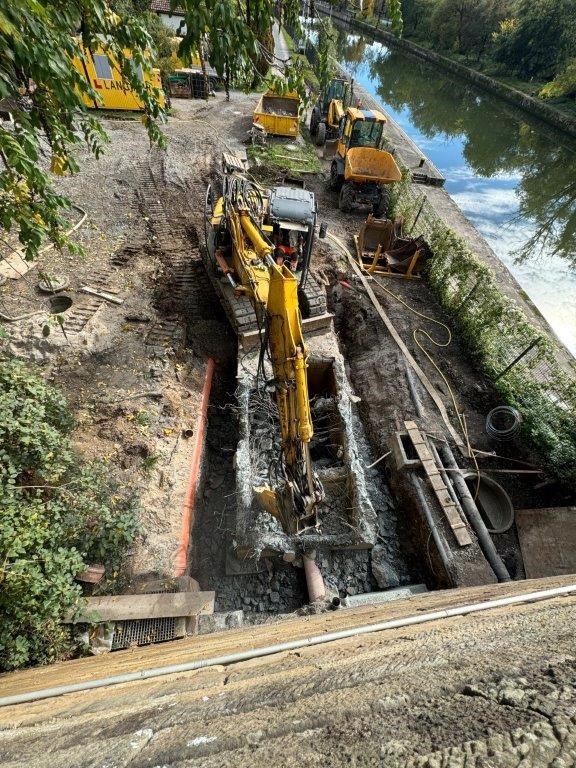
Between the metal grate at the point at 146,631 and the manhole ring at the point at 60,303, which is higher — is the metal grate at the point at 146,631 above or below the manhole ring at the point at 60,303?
above

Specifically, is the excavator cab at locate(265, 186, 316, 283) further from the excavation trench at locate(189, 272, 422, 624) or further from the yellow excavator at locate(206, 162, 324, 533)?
the excavation trench at locate(189, 272, 422, 624)

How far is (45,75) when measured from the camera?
91.7 inches

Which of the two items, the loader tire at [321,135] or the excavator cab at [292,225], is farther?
the loader tire at [321,135]

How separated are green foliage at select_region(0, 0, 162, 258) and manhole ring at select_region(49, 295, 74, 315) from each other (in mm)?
4962

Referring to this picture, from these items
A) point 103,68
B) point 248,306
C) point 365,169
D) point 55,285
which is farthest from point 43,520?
point 103,68

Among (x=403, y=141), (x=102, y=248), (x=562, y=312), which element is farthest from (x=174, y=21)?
(x=562, y=312)

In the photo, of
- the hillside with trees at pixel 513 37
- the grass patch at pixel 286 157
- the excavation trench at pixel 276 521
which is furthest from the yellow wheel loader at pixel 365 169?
the hillside with trees at pixel 513 37

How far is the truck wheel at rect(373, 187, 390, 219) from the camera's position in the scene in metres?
13.0

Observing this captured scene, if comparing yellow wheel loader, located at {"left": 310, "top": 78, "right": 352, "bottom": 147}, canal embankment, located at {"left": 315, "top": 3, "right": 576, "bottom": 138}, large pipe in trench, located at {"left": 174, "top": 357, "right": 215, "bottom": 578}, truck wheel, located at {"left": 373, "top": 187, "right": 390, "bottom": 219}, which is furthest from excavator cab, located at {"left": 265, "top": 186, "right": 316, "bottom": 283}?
canal embankment, located at {"left": 315, "top": 3, "right": 576, "bottom": 138}

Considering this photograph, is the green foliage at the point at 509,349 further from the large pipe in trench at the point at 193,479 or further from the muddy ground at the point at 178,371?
the large pipe in trench at the point at 193,479

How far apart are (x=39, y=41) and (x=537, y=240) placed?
17.6 metres

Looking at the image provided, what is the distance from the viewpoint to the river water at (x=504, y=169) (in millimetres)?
13586

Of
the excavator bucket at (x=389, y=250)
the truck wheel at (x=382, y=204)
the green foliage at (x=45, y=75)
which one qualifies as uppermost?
the green foliage at (x=45, y=75)

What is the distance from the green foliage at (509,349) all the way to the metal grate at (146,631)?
606 centimetres
